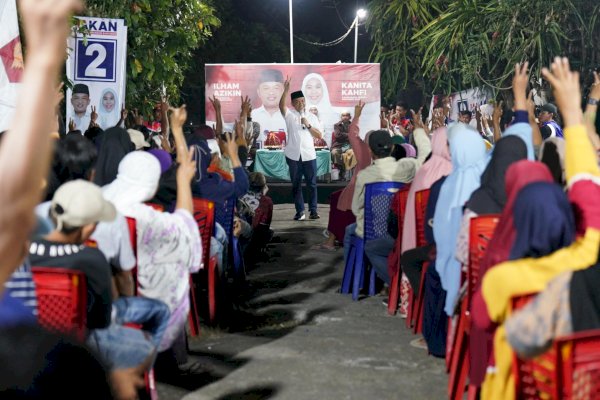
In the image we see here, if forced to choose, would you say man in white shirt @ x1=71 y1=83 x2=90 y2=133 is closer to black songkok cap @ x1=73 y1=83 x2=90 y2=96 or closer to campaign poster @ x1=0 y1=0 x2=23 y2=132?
black songkok cap @ x1=73 y1=83 x2=90 y2=96

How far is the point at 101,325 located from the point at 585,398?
1.97 meters

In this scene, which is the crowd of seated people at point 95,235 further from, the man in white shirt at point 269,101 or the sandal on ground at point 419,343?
the man in white shirt at point 269,101

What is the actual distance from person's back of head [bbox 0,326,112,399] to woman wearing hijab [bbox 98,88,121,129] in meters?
8.99

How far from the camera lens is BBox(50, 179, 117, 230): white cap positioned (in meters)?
3.92

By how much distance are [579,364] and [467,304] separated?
1994mm

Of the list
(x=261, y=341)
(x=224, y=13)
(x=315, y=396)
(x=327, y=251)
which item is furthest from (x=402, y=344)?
(x=224, y=13)

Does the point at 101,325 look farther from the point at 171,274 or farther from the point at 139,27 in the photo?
the point at 139,27

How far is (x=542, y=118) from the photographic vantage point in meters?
11.1

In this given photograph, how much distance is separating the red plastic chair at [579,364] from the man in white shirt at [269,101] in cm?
2127

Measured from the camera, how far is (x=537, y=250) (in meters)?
3.71

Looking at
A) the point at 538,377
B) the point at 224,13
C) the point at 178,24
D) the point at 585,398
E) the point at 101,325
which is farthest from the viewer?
the point at 224,13

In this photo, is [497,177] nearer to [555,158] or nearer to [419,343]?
[555,158]

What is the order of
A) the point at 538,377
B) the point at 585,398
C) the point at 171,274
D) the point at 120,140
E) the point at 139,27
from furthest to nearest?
the point at 139,27, the point at 120,140, the point at 171,274, the point at 538,377, the point at 585,398

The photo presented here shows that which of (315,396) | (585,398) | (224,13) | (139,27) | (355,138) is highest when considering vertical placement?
(224,13)
